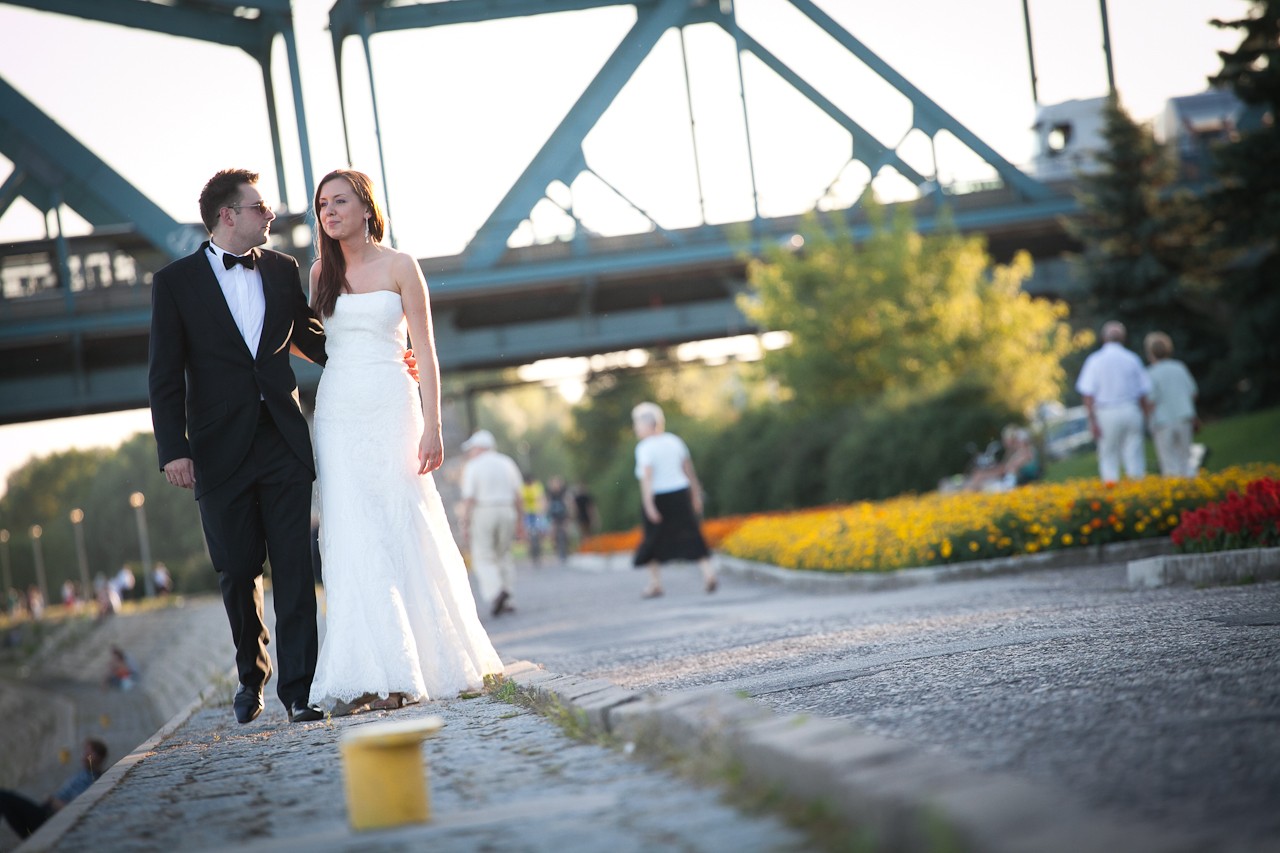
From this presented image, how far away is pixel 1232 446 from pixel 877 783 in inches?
802

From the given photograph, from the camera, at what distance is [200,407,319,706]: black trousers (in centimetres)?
610

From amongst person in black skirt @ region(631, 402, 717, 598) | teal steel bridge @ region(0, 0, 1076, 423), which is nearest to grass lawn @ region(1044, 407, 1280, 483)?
person in black skirt @ region(631, 402, 717, 598)

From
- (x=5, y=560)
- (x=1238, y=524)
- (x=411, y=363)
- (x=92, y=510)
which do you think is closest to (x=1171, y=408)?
(x=1238, y=524)

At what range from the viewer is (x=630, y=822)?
11.0ft

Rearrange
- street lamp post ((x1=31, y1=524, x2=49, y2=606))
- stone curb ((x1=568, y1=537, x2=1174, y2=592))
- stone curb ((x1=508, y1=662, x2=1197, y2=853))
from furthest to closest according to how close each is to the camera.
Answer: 1. street lamp post ((x1=31, y1=524, x2=49, y2=606))
2. stone curb ((x1=568, y1=537, x2=1174, y2=592))
3. stone curb ((x1=508, y1=662, x2=1197, y2=853))

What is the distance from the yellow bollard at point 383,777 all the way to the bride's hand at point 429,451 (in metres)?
2.82

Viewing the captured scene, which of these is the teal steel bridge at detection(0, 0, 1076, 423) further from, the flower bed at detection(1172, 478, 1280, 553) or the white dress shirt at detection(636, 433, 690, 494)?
the flower bed at detection(1172, 478, 1280, 553)

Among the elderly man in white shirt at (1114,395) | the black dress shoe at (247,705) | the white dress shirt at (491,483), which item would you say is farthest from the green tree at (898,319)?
the black dress shoe at (247,705)

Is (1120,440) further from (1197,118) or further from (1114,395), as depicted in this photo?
(1197,118)

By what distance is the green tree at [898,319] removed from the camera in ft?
86.0

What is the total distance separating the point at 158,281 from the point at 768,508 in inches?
897

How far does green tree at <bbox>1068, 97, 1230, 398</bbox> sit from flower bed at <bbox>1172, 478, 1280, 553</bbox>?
19.3 m

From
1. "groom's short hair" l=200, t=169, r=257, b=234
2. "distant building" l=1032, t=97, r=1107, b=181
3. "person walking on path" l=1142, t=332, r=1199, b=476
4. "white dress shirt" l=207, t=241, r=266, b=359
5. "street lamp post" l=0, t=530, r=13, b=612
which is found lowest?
"street lamp post" l=0, t=530, r=13, b=612

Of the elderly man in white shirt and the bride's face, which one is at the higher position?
the bride's face
